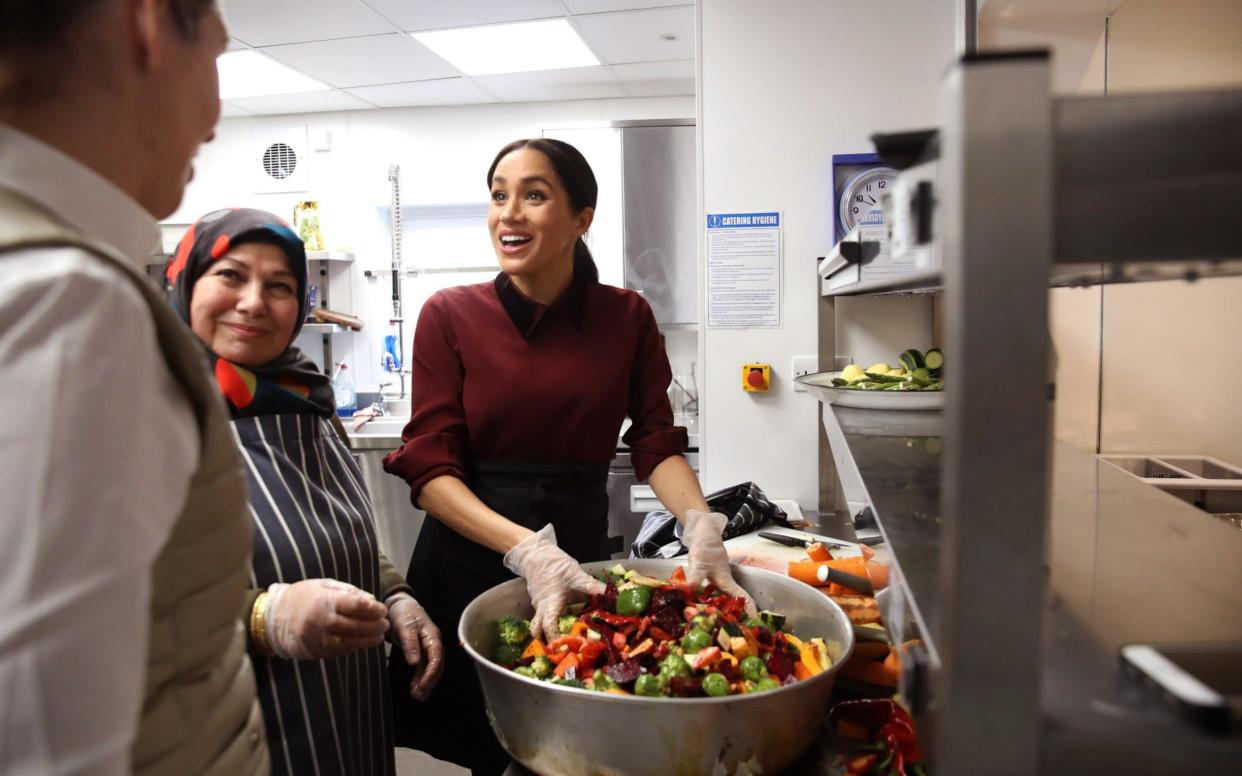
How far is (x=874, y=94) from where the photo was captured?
106 inches

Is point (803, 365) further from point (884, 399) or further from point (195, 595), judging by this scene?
point (195, 595)

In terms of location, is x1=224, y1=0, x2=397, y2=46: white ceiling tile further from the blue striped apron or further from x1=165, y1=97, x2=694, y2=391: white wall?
the blue striped apron

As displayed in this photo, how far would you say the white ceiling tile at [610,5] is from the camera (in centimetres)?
357

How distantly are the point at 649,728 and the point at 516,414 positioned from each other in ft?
3.39

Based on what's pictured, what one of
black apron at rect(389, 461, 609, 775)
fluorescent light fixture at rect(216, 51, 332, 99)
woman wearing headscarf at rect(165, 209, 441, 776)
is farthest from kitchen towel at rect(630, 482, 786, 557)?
fluorescent light fixture at rect(216, 51, 332, 99)

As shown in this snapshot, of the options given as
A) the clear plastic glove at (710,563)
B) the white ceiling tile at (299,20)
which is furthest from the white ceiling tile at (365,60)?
the clear plastic glove at (710,563)

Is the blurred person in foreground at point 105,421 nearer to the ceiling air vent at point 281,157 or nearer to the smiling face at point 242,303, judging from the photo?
the smiling face at point 242,303

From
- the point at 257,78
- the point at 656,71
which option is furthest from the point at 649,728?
the point at 257,78

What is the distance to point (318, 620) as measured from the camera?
1180 mm

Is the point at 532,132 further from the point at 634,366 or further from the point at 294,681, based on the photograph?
the point at 294,681

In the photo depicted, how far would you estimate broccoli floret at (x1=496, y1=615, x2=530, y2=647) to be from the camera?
129 cm

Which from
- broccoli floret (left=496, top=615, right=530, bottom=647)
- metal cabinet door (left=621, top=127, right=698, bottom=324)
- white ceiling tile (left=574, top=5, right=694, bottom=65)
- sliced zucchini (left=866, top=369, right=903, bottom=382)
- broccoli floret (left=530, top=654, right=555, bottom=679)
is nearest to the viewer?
broccoli floret (left=530, top=654, right=555, bottom=679)

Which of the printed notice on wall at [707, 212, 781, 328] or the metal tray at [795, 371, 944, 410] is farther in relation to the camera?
the printed notice on wall at [707, 212, 781, 328]

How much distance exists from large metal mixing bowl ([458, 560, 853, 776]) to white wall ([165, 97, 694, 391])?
453 centimetres
